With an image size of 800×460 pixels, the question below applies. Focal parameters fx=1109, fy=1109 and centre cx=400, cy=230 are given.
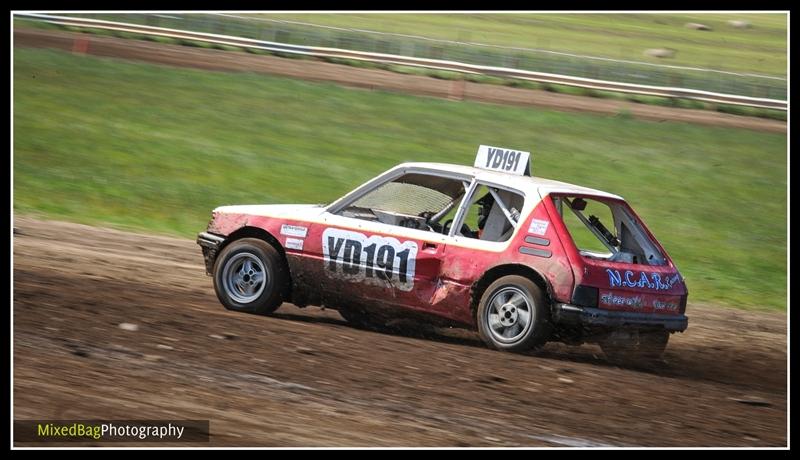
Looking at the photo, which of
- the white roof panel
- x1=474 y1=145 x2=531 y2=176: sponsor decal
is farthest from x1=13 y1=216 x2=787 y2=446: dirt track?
x1=474 y1=145 x2=531 y2=176: sponsor decal

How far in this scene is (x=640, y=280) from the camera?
8492mm

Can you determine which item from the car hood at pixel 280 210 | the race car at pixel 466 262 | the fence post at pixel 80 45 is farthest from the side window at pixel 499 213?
the fence post at pixel 80 45

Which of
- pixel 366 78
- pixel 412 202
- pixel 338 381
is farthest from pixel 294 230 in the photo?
pixel 366 78

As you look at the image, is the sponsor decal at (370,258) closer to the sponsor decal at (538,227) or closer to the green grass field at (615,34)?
the sponsor decal at (538,227)

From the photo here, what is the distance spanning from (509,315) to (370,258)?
48.4 inches

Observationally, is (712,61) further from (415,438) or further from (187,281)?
(415,438)

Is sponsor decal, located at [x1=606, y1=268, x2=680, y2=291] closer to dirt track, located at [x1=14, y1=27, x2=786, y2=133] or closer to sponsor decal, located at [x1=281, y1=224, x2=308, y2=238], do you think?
sponsor decal, located at [x1=281, y1=224, x2=308, y2=238]

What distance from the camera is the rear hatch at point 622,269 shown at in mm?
8195

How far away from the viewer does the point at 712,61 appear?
24.4 m

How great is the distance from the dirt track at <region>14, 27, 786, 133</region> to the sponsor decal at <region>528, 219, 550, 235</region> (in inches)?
649

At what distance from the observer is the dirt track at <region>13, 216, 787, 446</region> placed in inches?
256

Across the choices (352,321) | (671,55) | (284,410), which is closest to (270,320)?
(352,321)

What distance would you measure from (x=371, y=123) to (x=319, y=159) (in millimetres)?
2930

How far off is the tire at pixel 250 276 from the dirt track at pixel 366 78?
614 inches
